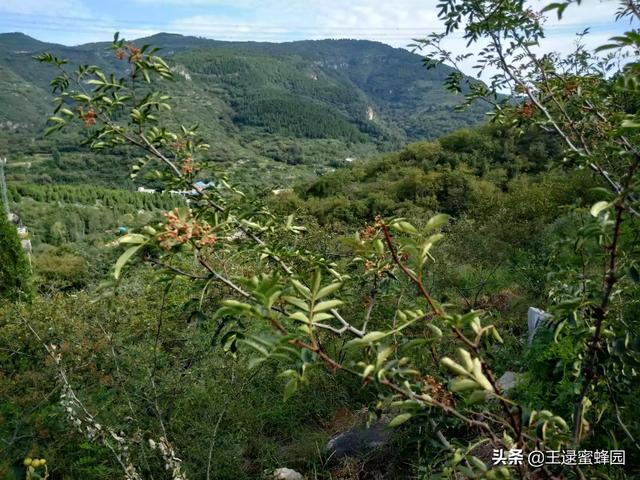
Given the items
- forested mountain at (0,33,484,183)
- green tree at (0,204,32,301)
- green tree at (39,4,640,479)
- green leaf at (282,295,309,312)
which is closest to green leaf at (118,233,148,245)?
green tree at (39,4,640,479)

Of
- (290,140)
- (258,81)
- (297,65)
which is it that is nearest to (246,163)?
(290,140)

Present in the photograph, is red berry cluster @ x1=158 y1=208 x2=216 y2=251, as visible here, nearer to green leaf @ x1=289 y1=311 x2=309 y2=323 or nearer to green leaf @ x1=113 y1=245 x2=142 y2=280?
green leaf @ x1=113 y1=245 x2=142 y2=280

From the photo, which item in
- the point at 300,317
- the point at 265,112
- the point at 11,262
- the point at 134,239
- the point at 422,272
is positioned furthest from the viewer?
the point at 265,112

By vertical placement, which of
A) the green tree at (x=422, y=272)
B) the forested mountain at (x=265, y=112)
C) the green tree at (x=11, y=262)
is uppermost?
the forested mountain at (x=265, y=112)

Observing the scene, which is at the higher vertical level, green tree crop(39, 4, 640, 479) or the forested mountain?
the forested mountain

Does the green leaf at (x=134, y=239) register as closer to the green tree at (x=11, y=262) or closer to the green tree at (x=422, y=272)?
the green tree at (x=422, y=272)

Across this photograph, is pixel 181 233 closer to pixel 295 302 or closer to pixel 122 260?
pixel 122 260

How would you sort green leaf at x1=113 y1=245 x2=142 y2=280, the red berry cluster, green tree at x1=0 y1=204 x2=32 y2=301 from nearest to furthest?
green leaf at x1=113 y1=245 x2=142 y2=280 < the red berry cluster < green tree at x1=0 y1=204 x2=32 y2=301

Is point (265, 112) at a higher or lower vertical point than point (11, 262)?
higher

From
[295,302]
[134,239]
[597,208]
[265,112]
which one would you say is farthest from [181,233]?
[265,112]

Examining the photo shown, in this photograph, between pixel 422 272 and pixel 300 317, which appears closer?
pixel 300 317

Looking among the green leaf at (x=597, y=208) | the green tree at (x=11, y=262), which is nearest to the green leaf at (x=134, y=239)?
the green leaf at (x=597, y=208)

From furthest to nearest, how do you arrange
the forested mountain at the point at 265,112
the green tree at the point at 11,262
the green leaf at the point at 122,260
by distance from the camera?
the forested mountain at the point at 265,112 → the green tree at the point at 11,262 → the green leaf at the point at 122,260

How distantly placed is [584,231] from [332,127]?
128 metres
